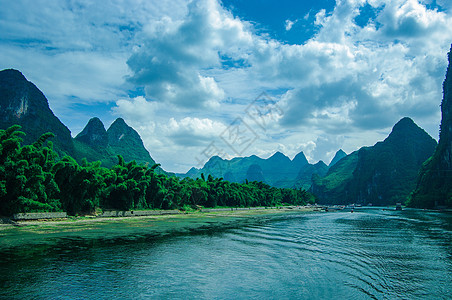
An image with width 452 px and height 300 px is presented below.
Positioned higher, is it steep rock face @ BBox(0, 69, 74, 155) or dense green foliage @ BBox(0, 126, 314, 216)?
steep rock face @ BBox(0, 69, 74, 155)

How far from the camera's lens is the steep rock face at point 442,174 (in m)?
120

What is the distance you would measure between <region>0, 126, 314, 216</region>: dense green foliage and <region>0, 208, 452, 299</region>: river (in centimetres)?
1176

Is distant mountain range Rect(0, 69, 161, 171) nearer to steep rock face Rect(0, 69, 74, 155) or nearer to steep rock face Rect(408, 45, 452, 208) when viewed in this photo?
steep rock face Rect(0, 69, 74, 155)

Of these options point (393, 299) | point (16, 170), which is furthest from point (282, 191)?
point (393, 299)

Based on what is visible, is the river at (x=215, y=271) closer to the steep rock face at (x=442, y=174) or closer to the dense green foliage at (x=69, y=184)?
the dense green foliage at (x=69, y=184)

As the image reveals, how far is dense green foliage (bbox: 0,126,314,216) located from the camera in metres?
32.7

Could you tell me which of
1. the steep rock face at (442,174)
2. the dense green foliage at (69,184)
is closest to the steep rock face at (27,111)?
the dense green foliage at (69,184)

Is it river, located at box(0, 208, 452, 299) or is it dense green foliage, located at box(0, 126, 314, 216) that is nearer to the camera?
river, located at box(0, 208, 452, 299)

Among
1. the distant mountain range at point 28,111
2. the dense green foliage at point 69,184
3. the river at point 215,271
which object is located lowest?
the river at point 215,271

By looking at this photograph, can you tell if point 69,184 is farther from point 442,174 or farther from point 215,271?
point 442,174

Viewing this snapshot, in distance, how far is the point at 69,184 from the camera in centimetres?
4178

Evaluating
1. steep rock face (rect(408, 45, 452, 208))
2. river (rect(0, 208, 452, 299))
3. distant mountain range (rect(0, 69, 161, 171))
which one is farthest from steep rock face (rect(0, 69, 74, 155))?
steep rock face (rect(408, 45, 452, 208))

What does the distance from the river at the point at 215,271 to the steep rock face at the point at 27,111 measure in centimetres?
13289

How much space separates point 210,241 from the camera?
1057 inches
